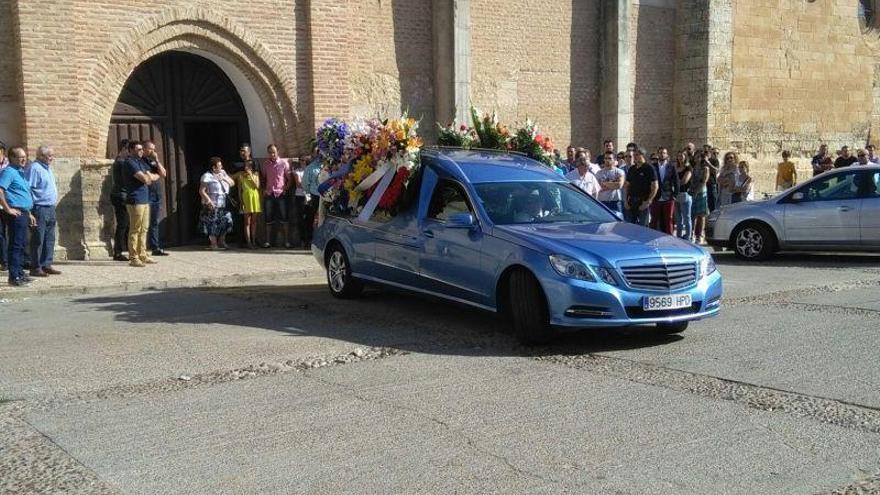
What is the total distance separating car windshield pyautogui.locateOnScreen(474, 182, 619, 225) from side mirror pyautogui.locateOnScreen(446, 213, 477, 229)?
0.21 meters

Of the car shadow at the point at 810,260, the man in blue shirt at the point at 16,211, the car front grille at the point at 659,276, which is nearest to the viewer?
the car front grille at the point at 659,276

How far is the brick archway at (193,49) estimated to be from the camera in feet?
48.7

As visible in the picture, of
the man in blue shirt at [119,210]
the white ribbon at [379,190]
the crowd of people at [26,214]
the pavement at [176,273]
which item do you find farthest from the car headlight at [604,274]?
the man in blue shirt at [119,210]

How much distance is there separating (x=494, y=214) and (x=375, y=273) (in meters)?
1.98

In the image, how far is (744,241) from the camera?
49.5ft

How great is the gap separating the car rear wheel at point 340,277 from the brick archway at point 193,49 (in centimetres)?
579

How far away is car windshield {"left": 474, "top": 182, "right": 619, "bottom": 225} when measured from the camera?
29.7 ft

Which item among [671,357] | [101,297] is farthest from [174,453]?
[101,297]

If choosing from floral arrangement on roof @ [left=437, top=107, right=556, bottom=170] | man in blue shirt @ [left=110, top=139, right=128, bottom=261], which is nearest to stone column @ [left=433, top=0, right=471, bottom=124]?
man in blue shirt @ [left=110, top=139, right=128, bottom=261]

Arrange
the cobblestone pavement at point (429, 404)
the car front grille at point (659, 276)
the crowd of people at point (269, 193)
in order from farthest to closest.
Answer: the crowd of people at point (269, 193) → the car front grille at point (659, 276) → the cobblestone pavement at point (429, 404)

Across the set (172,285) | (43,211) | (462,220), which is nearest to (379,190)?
(462,220)

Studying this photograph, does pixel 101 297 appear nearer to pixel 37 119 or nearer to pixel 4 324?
pixel 4 324

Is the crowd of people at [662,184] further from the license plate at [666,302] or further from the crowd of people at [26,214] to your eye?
the crowd of people at [26,214]

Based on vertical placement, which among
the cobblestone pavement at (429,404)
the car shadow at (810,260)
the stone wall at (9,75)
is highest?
the stone wall at (9,75)
